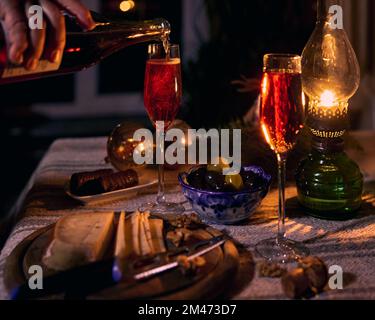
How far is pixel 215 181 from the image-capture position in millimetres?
1036

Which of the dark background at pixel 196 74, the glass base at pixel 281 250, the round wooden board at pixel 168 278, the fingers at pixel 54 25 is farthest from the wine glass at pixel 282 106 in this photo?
the dark background at pixel 196 74

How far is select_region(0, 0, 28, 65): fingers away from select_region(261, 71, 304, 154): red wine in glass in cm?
39

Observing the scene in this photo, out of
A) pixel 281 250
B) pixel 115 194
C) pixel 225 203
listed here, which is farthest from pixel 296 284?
pixel 115 194

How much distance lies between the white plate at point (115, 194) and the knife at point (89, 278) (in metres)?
0.38

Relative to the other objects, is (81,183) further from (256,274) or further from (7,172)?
(7,172)

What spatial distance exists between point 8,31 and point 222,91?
2.26 meters

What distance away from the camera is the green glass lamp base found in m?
1.05

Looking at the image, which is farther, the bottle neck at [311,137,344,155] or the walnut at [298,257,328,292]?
the bottle neck at [311,137,344,155]

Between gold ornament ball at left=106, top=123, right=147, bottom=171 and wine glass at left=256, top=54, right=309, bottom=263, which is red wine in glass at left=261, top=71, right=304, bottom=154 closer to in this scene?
wine glass at left=256, top=54, right=309, bottom=263

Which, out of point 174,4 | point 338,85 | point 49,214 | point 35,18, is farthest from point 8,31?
point 174,4

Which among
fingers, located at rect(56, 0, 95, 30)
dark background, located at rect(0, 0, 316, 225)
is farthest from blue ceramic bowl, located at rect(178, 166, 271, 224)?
dark background, located at rect(0, 0, 316, 225)

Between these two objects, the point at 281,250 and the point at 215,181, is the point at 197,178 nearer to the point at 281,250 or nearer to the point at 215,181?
the point at 215,181

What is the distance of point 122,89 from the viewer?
155 inches

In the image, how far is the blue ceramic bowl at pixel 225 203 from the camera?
0.98 meters
